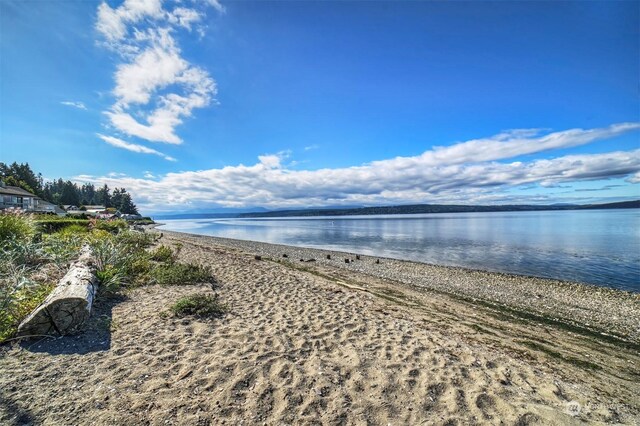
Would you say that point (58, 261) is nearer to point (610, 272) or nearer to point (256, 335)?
point (256, 335)

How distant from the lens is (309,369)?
15.1 ft

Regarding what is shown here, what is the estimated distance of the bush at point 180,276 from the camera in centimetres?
933

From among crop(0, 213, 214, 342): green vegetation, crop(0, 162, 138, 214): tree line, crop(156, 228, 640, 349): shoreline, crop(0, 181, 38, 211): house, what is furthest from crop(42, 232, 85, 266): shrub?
crop(0, 162, 138, 214): tree line

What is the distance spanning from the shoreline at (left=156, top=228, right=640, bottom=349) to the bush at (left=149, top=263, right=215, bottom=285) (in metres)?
10.0

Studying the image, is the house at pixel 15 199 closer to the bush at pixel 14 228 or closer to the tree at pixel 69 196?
the tree at pixel 69 196

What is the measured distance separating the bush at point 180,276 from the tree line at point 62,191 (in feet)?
281

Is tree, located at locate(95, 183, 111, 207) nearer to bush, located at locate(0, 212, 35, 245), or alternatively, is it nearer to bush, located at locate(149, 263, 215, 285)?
bush, located at locate(0, 212, 35, 245)

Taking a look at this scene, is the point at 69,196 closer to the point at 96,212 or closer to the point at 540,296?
the point at 96,212

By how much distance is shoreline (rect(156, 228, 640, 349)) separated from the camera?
969 centimetres

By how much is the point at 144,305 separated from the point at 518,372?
27.2ft

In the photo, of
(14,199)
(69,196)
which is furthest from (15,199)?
(69,196)

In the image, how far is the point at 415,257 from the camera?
25.8 m

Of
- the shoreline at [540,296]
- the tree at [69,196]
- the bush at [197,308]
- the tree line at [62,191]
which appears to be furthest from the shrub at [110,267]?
the tree at [69,196]

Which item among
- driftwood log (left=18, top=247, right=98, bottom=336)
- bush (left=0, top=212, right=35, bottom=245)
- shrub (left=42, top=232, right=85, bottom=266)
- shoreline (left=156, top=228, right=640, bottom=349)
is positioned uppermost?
bush (left=0, top=212, right=35, bottom=245)
